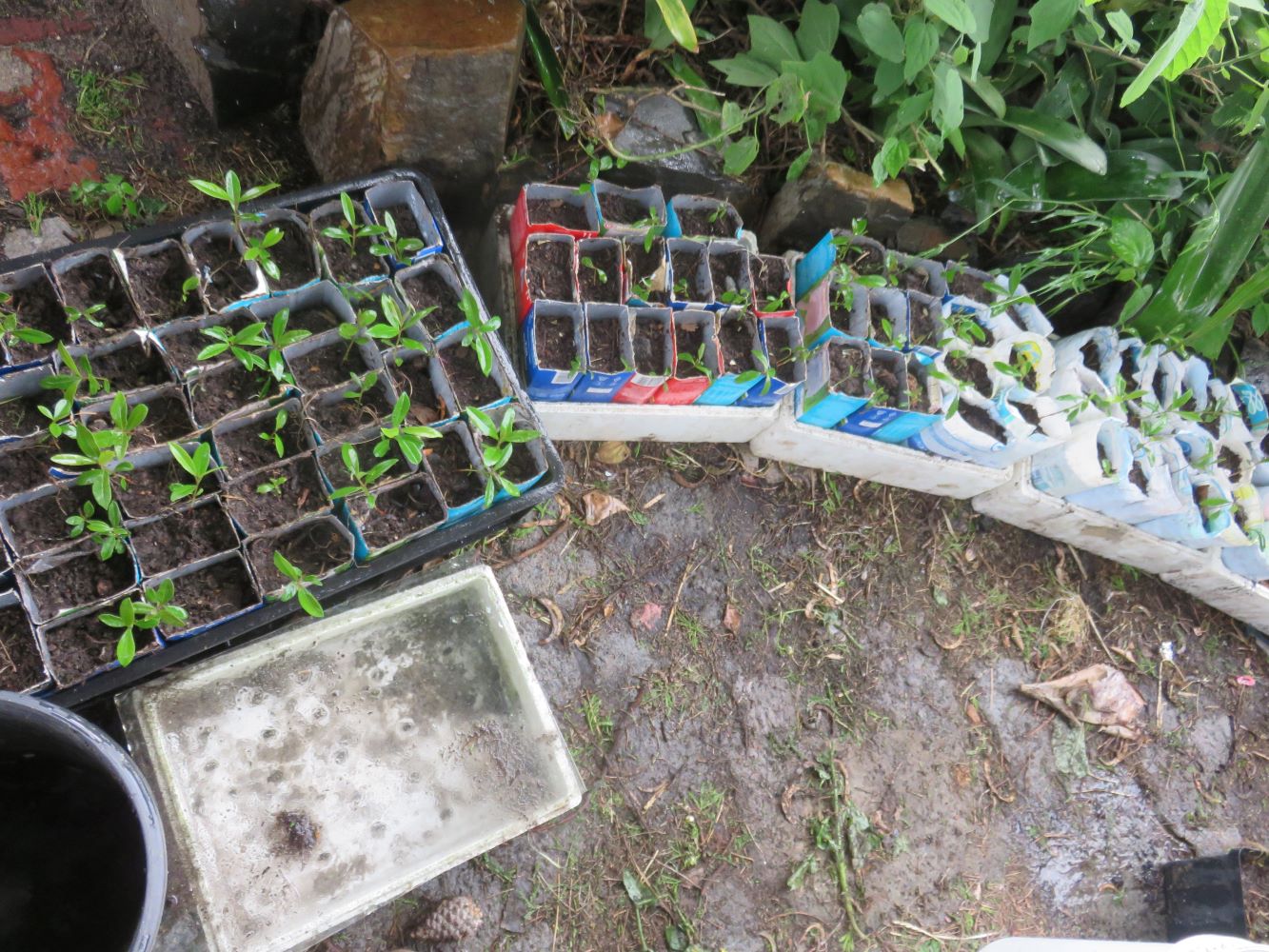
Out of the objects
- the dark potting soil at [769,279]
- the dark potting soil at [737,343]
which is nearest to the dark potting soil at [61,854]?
the dark potting soil at [737,343]

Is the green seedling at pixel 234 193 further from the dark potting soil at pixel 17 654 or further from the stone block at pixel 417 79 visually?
the dark potting soil at pixel 17 654

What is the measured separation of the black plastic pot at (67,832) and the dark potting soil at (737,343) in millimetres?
1219

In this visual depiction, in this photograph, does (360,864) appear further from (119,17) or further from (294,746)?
(119,17)

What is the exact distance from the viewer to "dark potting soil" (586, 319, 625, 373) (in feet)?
5.43

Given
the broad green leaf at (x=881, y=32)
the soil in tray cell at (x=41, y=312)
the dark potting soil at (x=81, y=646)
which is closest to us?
the dark potting soil at (x=81, y=646)

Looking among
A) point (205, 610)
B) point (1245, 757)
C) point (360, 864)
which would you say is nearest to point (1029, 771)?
point (1245, 757)

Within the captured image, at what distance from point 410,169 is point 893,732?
156cm

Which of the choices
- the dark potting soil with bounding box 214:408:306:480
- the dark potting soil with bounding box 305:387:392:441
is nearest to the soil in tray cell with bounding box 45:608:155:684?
the dark potting soil with bounding box 214:408:306:480

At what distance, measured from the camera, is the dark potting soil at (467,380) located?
1.49 m

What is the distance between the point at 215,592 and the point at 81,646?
183 mm

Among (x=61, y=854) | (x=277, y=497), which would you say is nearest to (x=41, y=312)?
(x=277, y=497)

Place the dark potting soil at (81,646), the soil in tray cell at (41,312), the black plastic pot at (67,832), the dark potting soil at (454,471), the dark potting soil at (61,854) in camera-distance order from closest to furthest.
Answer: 1. the black plastic pot at (67,832)
2. the dark potting soil at (61,854)
3. the dark potting soil at (81,646)
4. the soil in tray cell at (41,312)
5. the dark potting soil at (454,471)

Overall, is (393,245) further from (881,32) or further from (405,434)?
(881,32)

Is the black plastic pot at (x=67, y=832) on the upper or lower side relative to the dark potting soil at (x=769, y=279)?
lower
